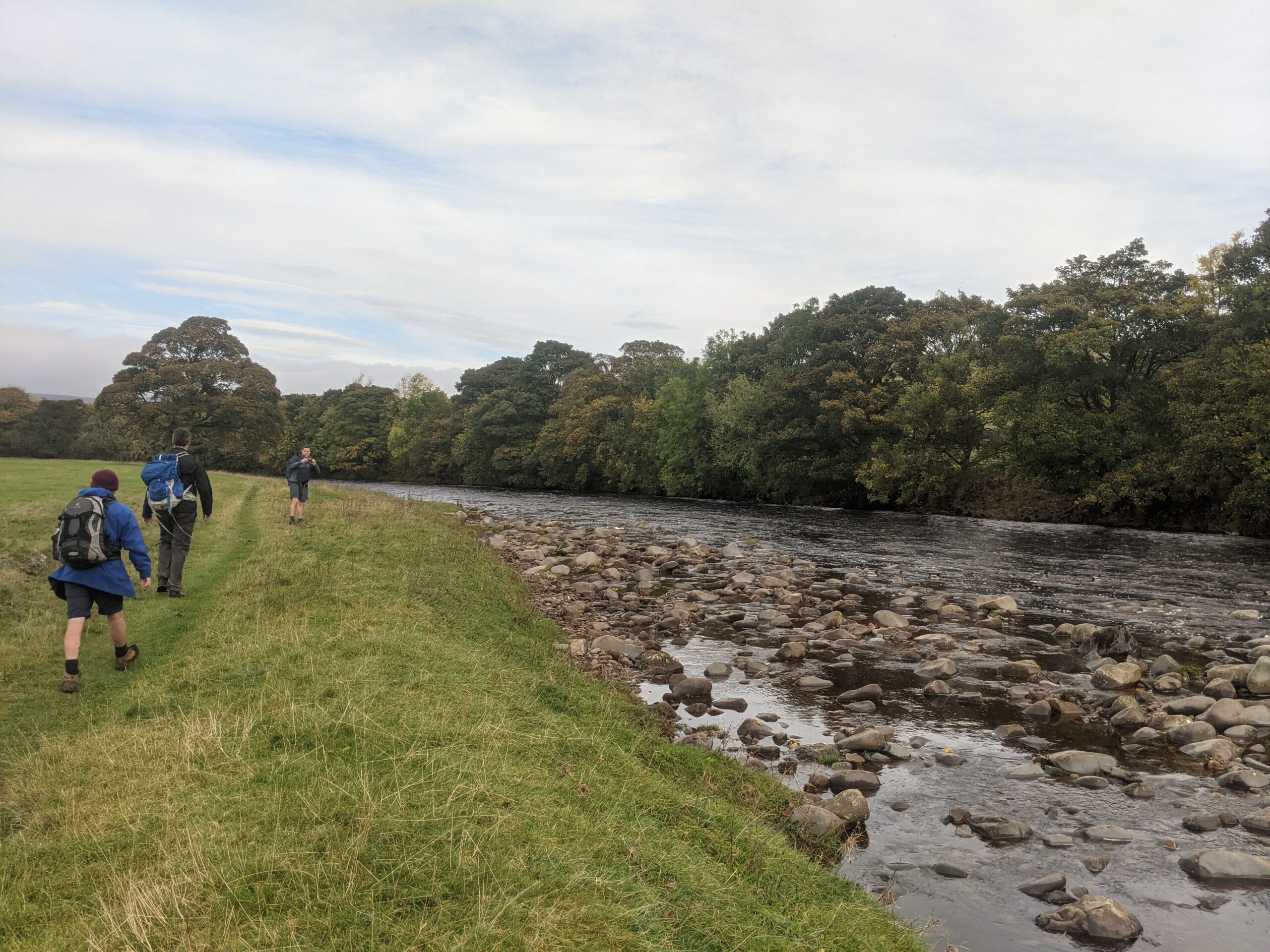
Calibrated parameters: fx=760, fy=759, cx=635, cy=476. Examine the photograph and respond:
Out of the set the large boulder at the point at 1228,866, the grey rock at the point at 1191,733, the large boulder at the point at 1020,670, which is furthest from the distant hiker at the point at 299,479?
the large boulder at the point at 1228,866

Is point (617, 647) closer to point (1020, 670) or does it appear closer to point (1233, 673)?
point (1020, 670)

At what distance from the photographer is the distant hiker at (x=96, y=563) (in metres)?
9.88

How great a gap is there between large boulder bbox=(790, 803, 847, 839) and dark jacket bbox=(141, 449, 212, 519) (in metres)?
12.3

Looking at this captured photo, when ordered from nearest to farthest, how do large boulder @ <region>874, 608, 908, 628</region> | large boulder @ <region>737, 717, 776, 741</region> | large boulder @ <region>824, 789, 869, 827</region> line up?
large boulder @ <region>824, 789, 869, 827</region> → large boulder @ <region>737, 717, 776, 741</region> → large boulder @ <region>874, 608, 908, 628</region>

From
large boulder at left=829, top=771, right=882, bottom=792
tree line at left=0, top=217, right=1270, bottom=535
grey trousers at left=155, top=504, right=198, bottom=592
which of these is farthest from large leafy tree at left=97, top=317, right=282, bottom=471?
large boulder at left=829, top=771, right=882, bottom=792

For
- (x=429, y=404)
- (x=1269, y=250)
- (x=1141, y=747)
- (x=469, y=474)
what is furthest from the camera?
(x=429, y=404)

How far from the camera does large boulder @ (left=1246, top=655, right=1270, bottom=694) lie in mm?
13430

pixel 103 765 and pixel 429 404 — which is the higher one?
pixel 429 404

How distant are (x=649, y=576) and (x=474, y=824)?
64.2 feet

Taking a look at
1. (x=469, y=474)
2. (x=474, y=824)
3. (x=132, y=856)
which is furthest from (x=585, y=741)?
(x=469, y=474)

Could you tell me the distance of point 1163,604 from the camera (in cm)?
2088

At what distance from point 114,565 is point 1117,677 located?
661 inches

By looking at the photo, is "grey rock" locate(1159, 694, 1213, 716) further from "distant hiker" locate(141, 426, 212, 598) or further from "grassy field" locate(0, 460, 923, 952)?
"distant hiker" locate(141, 426, 212, 598)

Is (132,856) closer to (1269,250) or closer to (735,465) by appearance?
(1269,250)
